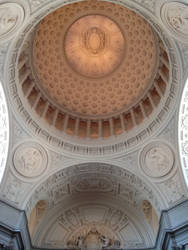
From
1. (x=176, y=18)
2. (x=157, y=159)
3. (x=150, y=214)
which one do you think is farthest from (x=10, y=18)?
(x=150, y=214)

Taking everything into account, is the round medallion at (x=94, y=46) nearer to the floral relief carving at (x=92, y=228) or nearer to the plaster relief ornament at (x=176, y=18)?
the plaster relief ornament at (x=176, y=18)

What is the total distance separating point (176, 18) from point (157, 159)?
8.14m

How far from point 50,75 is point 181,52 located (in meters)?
9.49

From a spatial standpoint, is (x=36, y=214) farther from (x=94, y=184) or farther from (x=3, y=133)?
(x=3, y=133)

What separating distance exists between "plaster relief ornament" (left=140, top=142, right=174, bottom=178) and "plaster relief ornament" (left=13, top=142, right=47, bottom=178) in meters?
6.17

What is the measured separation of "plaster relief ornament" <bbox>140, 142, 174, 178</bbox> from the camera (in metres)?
16.4

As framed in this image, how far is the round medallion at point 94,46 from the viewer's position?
65.5ft

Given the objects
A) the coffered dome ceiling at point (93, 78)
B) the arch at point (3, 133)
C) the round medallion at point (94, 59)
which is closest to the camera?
the arch at point (3, 133)

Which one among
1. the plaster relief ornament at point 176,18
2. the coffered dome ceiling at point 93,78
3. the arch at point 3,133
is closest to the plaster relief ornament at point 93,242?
the coffered dome ceiling at point 93,78

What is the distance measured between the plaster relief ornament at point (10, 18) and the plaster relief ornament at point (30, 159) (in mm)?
6478

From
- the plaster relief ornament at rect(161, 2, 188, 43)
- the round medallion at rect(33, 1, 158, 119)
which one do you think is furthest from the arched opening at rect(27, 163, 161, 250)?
the plaster relief ornament at rect(161, 2, 188, 43)

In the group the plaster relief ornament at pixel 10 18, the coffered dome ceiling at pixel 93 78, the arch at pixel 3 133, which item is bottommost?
the arch at pixel 3 133

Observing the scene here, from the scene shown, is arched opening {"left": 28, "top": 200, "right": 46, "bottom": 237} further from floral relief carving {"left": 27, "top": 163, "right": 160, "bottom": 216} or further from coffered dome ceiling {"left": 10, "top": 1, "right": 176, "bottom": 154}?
coffered dome ceiling {"left": 10, "top": 1, "right": 176, "bottom": 154}

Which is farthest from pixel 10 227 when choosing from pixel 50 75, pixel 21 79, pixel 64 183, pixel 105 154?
pixel 50 75
